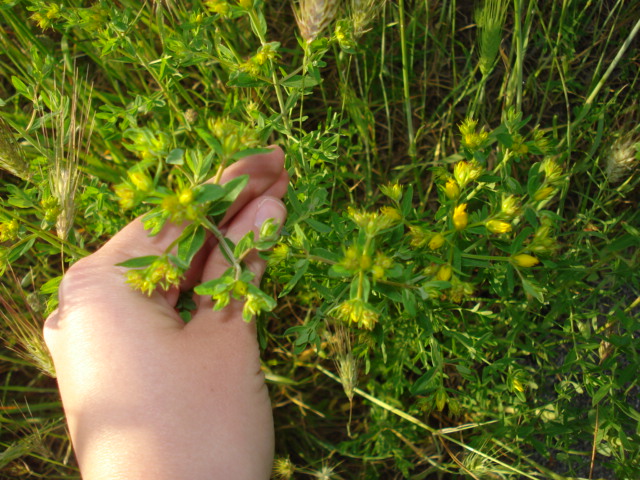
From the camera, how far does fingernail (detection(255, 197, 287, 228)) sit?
5.66 feet

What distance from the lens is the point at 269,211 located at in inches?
68.2

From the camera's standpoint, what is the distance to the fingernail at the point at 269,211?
172 centimetres

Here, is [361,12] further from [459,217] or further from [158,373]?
[158,373]

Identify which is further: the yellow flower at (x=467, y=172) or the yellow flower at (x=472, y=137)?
the yellow flower at (x=472, y=137)

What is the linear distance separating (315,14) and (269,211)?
666 mm

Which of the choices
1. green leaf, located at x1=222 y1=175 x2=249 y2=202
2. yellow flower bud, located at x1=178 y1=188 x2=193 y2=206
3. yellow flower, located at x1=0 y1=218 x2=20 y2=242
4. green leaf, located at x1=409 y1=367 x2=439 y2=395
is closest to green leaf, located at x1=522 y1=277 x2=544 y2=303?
green leaf, located at x1=409 y1=367 x2=439 y2=395

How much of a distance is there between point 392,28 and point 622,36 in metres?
1.32

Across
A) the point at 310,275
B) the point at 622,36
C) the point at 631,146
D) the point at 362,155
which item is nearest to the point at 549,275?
the point at 631,146

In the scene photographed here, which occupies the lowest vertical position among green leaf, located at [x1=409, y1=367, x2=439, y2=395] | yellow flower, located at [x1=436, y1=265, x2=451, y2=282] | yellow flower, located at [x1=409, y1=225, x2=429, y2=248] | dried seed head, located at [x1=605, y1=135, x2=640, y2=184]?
green leaf, located at [x1=409, y1=367, x2=439, y2=395]

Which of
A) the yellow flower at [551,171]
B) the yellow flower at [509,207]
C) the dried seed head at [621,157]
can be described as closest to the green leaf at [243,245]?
the yellow flower at [509,207]

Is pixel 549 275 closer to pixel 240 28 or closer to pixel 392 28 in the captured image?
pixel 392 28

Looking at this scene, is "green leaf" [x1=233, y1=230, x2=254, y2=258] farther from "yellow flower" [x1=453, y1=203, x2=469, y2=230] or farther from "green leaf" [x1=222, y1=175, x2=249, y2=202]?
"yellow flower" [x1=453, y1=203, x2=469, y2=230]

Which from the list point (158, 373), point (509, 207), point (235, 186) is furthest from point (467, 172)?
point (158, 373)

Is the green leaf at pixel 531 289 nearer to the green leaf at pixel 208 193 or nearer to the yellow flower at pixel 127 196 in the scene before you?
the green leaf at pixel 208 193
